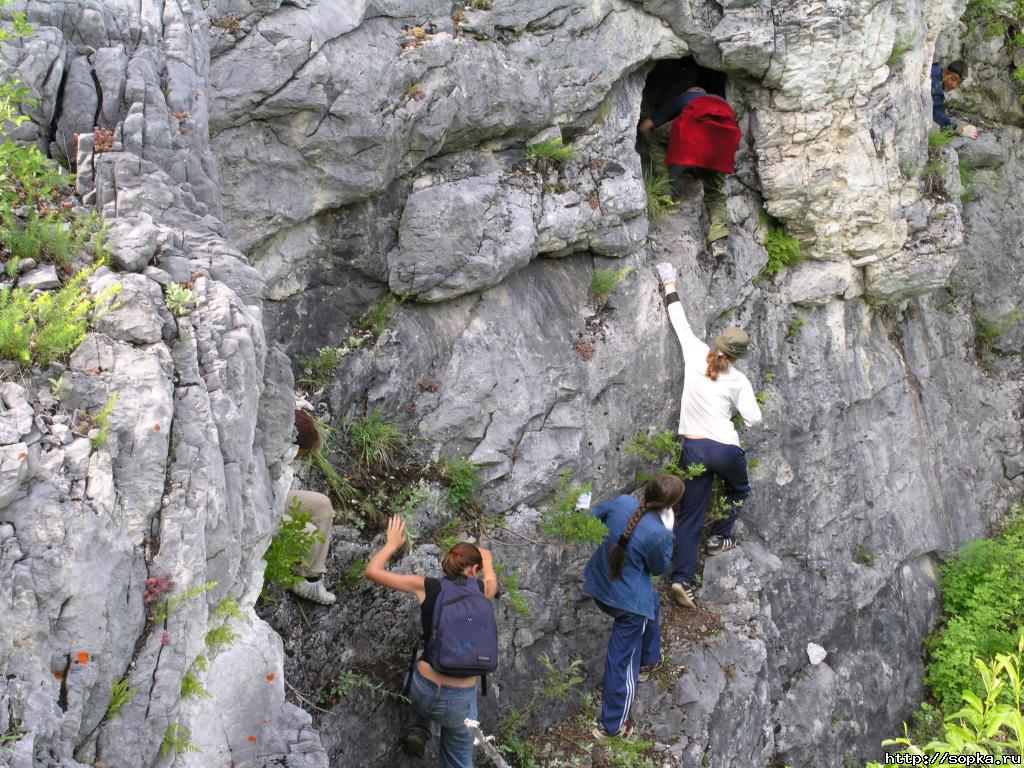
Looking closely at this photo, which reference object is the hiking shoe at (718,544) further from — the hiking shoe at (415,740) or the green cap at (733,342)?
the hiking shoe at (415,740)

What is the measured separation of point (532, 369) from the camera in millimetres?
8430

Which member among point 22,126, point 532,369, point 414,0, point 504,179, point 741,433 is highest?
point 414,0

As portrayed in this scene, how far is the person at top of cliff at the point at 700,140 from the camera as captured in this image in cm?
936

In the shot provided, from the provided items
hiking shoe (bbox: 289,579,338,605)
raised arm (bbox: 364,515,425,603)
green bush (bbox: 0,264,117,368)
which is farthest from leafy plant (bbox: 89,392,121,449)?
raised arm (bbox: 364,515,425,603)

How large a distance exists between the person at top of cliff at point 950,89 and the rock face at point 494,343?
29 cm

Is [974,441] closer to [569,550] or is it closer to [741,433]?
[741,433]

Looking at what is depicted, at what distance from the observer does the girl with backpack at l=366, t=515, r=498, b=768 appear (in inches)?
244

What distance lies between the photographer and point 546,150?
28.1 ft

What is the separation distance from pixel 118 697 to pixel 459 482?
4253 millimetres

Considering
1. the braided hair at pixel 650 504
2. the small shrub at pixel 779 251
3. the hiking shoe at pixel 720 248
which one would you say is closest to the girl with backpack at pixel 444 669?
the braided hair at pixel 650 504

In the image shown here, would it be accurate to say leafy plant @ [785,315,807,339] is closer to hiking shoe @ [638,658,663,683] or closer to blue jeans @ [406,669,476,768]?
hiking shoe @ [638,658,663,683]

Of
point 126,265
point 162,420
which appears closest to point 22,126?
point 126,265

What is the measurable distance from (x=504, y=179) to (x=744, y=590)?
16.2 feet

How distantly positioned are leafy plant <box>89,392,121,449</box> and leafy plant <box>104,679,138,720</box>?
104cm
